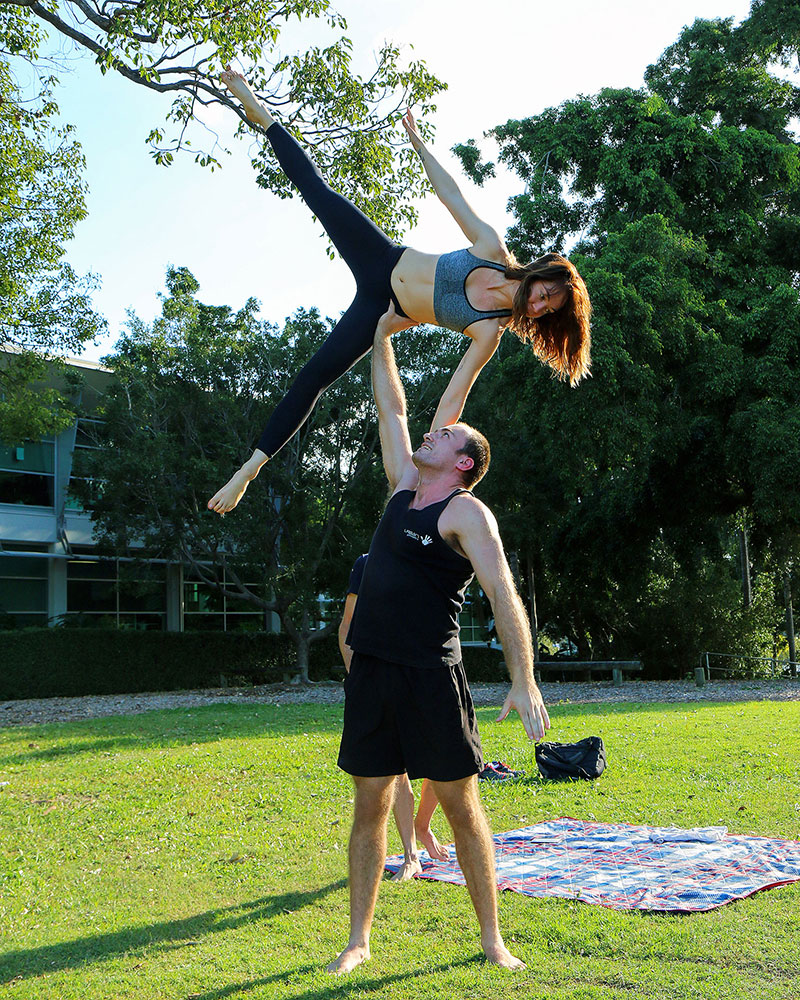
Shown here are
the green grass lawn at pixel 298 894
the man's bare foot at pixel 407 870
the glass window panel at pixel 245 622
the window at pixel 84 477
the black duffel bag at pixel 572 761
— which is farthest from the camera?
the glass window panel at pixel 245 622

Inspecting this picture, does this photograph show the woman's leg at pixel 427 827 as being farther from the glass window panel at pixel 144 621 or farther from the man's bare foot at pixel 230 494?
the glass window panel at pixel 144 621

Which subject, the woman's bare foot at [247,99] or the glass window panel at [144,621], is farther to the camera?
the glass window panel at [144,621]

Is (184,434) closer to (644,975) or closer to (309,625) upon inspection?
(309,625)

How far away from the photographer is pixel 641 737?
1026 cm

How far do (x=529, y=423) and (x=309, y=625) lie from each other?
8143mm

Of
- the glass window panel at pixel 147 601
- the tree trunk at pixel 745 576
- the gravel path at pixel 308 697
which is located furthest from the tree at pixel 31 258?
the tree trunk at pixel 745 576

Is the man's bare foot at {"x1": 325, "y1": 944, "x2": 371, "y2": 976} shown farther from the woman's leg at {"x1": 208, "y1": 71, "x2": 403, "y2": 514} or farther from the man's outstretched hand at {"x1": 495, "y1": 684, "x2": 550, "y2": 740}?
the woman's leg at {"x1": 208, "y1": 71, "x2": 403, "y2": 514}

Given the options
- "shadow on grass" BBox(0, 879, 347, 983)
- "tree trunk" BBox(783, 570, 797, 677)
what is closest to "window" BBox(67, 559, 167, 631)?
"tree trunk" BBox(783, 570, 797, 677)

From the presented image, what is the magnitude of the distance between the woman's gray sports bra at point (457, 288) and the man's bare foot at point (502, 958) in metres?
2.48

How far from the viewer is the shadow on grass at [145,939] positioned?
3.88m

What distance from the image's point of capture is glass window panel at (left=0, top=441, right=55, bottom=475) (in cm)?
2319

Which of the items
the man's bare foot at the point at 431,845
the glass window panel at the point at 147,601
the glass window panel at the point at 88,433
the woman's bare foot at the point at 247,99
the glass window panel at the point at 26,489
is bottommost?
Result: the man's bare foot at the point at 431,845

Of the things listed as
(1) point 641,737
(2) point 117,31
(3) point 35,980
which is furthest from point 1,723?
(3) point 35,980

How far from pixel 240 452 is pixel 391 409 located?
54.5ft
